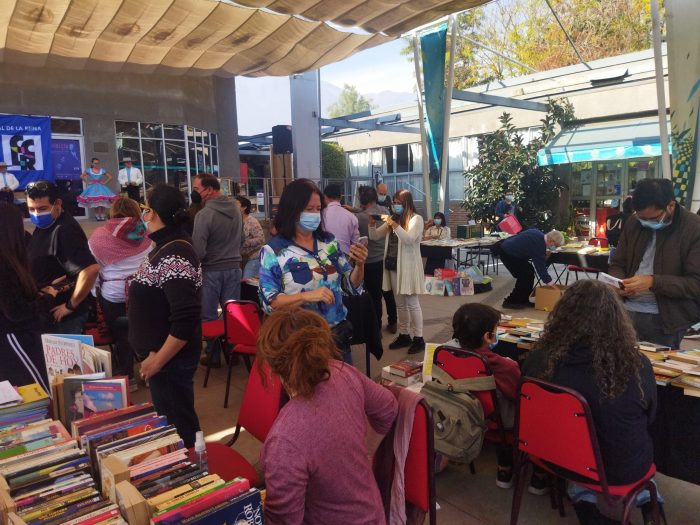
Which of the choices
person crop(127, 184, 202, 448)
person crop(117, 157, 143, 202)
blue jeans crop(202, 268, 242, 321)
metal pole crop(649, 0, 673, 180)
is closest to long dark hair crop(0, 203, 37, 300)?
person crop(127, 184, 202, 448)

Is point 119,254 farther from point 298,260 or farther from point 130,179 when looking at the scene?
point 130,179

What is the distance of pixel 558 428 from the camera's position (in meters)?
2.16

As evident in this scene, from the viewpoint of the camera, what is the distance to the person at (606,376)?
2072 mm

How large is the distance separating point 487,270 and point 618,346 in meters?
8.43

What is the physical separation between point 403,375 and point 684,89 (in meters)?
4.62

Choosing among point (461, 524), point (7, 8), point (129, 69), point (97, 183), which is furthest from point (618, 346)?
point (97, 183)

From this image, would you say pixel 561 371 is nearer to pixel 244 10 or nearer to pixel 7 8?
pixel 244 10

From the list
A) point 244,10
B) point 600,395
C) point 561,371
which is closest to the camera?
point 600,395

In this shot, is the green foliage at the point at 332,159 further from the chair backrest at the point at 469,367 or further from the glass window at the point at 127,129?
the chair backrest at the point at 469,367

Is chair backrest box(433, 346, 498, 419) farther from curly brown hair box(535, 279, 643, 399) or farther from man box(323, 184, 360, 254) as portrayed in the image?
man box(323, 184, 360, 254)

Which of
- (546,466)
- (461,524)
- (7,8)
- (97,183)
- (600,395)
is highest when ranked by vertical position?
(7,8)

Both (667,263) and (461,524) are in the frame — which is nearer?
(461,524)

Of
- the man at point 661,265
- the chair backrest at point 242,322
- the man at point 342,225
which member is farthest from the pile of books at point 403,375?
the man at point 342,225

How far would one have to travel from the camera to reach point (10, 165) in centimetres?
957
